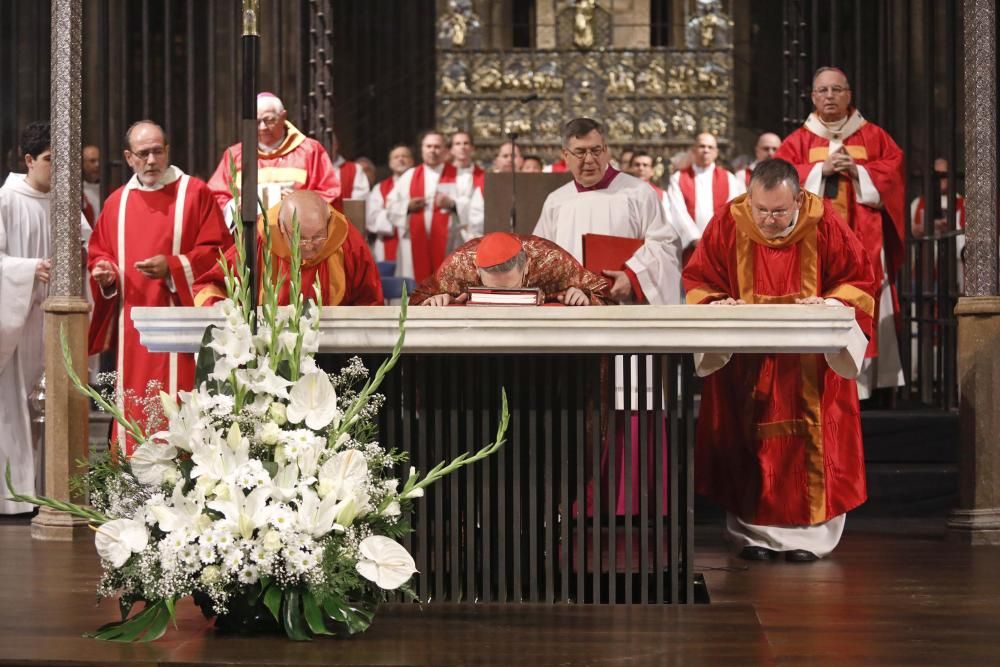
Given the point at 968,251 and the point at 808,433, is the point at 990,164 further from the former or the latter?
the point at 808,433

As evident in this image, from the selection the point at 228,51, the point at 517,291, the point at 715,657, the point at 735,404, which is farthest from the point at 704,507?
the point at 228,51

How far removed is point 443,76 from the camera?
16984 millimetres

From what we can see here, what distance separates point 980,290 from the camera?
6.26 metres

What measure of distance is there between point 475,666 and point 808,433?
8.13 ft

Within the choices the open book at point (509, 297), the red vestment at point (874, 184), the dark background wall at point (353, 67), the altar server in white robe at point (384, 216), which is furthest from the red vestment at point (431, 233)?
the open book at point (509, 297)

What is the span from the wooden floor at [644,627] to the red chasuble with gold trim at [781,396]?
1.21 feet

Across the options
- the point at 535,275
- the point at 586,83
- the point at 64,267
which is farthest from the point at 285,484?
the point at 586,83

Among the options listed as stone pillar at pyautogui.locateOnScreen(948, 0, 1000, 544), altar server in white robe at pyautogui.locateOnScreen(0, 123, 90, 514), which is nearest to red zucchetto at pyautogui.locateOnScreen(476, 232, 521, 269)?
stone pillar at pyautogui.locateOnScreen(948, 0, 1000, 544)

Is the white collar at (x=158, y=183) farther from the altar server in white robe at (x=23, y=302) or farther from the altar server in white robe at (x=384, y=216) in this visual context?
the altar server in white robe at (x=384, y=216)

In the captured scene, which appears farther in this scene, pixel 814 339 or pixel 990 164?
pixel 990 164

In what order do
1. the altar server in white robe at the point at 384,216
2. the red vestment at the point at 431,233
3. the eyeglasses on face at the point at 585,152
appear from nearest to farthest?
the eyeglasses on face at the point at 585,152 < the red vestment at the point at 431,233 < the altar server in white robe at the point at 384,216

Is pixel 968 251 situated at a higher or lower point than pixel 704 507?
higher

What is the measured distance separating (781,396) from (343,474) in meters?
2.44

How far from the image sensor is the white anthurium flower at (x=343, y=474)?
375cm
